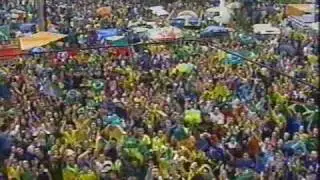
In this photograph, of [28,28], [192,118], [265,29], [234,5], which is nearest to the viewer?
[192,118]

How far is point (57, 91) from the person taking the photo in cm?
1571

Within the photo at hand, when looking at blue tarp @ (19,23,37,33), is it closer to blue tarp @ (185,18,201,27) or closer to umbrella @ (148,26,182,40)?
umbrella @ (148,26,182,40)

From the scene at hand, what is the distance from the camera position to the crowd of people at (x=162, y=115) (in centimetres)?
1077

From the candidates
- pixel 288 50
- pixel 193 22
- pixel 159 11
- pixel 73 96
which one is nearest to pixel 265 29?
pixel 193 22

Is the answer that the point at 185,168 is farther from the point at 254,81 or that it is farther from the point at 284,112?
the point at 254,81

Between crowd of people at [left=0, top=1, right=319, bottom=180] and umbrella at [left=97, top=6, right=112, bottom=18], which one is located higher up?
crowd of people at [left=0, top=1, right=319, bottom=180]

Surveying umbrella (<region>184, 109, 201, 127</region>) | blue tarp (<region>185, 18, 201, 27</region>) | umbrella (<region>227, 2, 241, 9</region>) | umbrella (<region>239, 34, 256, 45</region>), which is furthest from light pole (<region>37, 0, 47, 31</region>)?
umbrella (<region>184, 109, 201, 127</region>)

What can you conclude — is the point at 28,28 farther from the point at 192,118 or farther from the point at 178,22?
the point at 192,118

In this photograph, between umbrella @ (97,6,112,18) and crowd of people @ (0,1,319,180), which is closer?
crowd of people @ (0,1,319,180)

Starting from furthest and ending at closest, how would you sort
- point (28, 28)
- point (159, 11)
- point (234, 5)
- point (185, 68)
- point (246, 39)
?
point (159, 11) < point (234, 5) < point (28, 28) < point (246, 39) < point (185, 68)

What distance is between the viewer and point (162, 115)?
1332 centimetres

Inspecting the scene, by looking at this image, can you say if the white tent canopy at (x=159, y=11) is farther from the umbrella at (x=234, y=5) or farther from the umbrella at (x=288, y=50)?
the umbrella at (x=288, y=50)

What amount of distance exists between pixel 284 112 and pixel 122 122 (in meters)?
2.45

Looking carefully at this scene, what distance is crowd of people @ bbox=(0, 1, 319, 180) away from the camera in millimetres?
10766
